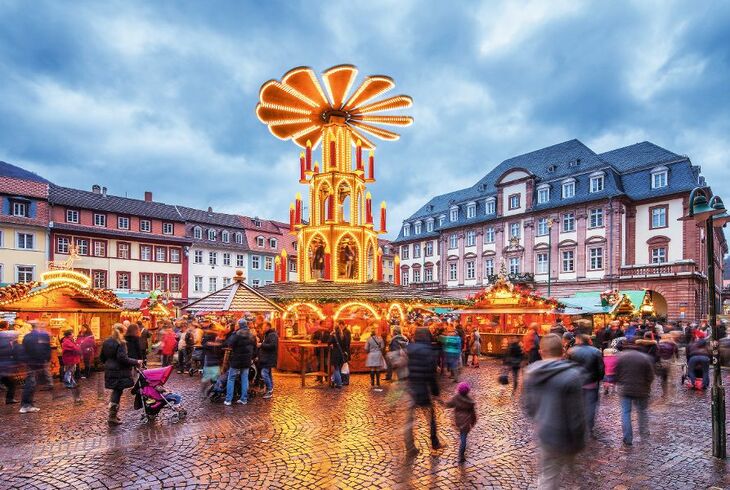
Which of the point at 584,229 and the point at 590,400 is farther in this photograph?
the point at 584,229

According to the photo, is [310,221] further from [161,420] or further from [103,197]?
[103,197]

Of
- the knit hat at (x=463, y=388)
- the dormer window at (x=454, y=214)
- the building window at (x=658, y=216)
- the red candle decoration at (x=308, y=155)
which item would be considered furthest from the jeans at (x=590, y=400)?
the dormer window at (x=454, y=214)

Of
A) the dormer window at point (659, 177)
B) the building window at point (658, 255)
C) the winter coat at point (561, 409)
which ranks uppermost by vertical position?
the dormer window at point (659, 177)

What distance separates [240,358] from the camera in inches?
415

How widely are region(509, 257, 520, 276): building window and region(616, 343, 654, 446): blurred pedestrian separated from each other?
121 feet

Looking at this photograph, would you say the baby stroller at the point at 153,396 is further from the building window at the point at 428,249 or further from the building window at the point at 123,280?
the building window at the point at 428,249

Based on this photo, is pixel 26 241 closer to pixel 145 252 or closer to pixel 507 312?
pixel 145 252

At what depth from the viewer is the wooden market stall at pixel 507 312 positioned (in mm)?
22022

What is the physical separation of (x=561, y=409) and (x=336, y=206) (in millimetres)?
16146

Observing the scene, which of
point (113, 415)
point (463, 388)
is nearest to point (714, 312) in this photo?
point (463, 388)

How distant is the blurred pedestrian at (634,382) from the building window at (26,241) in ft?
132

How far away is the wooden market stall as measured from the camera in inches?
867

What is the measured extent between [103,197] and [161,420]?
38.7m

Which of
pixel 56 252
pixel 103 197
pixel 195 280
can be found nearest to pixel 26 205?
pixel 56 252
